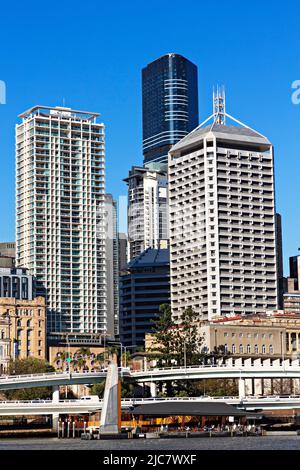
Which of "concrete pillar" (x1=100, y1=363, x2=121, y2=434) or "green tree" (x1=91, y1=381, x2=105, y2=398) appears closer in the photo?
"concrete pillar" (x1=100, y1=363, x2=121, y2=434)

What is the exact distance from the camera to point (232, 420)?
144500 millimetres

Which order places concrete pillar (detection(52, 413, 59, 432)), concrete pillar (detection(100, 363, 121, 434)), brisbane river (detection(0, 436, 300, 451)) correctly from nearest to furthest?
brisbane river (detection(0, 436, 300, 451)), concrete pillar (detection(100, 363, 121, 434)), concrete pillar (detection(52, 413, 59, 432))

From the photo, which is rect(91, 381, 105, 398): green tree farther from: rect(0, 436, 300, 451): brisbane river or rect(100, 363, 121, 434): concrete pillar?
rect(0, 436, 300, 451): brisbane river

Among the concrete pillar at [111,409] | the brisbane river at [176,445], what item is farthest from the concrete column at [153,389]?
the brisbane river at [176,445]

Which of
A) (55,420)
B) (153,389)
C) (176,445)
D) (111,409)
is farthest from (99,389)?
(176,445)

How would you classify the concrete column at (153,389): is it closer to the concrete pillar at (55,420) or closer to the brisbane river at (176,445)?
the concrete pillar at (55,420)

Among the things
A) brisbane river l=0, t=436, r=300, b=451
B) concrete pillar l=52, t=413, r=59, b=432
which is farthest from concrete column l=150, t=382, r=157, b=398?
brisbane river l=0, t=436, r=300, b=451

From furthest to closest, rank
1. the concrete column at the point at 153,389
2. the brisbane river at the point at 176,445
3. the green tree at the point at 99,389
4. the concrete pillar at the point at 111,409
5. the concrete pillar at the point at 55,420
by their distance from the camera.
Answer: the concrete column at the point at 153,389, the green tree at the point at 99,389, the concrete pillar at the point at 55,420, the concrete pillar at the point at 111,409, the brisbane river at the point at 176,445

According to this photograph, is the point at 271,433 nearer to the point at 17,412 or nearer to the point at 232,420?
the point at 232,420

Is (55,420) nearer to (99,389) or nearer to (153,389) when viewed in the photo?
(99,389)

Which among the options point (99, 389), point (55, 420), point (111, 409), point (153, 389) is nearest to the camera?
point (111, 409)

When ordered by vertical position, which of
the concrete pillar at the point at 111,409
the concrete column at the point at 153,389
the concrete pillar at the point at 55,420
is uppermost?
the concrete pillar at the point at 111,409

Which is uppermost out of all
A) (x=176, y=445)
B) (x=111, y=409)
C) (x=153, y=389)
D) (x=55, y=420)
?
(x=111, y=409)
